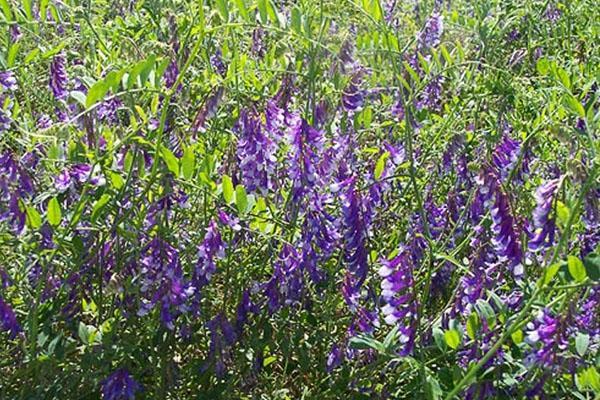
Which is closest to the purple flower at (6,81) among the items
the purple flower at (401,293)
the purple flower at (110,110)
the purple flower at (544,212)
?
Answer: the purple flower at (110,110)

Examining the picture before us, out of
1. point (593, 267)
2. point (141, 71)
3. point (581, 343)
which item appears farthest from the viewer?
point (141, 71)

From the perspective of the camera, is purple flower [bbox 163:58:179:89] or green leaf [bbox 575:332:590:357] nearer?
green leaf [bbox 575:332:590:357]

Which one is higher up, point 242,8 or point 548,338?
point 242,8

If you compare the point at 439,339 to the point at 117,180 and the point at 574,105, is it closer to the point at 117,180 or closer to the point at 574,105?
the point at 574,105

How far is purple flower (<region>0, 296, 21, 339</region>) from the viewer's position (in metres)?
2.10

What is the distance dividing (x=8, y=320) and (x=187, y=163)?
491 millimetres

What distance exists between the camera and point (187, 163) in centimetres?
197

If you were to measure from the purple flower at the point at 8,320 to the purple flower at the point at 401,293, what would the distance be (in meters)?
0.72

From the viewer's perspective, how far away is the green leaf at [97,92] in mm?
1878

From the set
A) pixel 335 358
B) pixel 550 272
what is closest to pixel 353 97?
pixel 335 358

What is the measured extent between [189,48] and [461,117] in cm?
75

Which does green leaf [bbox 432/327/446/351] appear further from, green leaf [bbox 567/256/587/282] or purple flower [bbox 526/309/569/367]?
green leaf [bbox 567/256/587/282]

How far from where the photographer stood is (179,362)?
2506 mm

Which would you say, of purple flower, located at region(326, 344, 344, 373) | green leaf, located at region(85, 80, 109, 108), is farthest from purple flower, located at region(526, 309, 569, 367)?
green leaf, located at region(85, 80, 109, 108)
